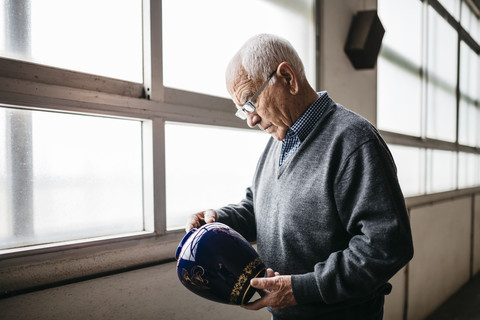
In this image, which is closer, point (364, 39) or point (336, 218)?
point (336, 218)

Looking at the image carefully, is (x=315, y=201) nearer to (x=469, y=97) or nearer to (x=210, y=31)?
(x=210, y=31)

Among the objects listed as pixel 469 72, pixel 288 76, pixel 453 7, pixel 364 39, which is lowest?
pixel 288 76

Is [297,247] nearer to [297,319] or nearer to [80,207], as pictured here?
[297,319]

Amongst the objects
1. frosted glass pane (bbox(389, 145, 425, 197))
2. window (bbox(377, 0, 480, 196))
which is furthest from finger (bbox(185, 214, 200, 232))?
frosted glass pane (bbox(389, 145, 425, 197))

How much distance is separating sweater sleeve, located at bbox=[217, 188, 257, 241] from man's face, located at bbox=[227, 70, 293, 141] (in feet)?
1.09

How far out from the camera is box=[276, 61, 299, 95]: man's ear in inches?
37.3

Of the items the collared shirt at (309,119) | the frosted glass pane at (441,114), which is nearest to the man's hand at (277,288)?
the collared shirt at (309,119)

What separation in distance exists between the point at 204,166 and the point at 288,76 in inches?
27.2

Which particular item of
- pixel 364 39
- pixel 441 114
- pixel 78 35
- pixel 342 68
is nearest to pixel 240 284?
pixel 78 35

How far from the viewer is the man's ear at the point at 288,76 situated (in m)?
0.95

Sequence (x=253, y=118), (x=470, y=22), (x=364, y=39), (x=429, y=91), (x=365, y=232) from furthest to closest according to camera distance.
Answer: (x=470, y=22) → (x=429, y=91) → (x=364, y=39) → (x=253, y=118) → (x=365, y=232)

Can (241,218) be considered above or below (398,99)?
below

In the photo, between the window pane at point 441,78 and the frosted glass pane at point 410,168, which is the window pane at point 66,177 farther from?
the window pane at point 441,78

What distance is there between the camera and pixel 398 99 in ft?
9.91
